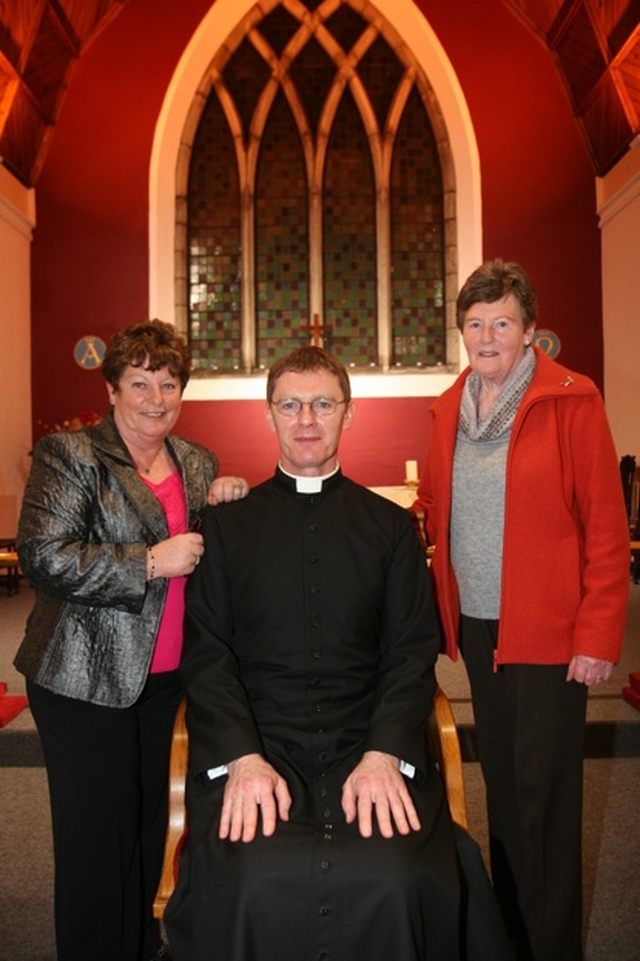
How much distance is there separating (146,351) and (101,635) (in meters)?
0.82

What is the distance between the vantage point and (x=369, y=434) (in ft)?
35.8

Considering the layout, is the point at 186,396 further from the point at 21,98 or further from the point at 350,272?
the point at 21,98

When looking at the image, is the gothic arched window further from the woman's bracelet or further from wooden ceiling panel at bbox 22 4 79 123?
the woman's bracelet

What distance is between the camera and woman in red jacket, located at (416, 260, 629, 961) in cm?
233

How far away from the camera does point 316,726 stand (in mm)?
2227

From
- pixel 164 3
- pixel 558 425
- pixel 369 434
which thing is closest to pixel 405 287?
pixel 369 434

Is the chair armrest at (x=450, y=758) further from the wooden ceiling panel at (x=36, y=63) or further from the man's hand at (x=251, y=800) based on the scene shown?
the wooden ceiling panel at (x=36, y=63)

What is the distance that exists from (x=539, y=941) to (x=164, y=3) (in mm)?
11491

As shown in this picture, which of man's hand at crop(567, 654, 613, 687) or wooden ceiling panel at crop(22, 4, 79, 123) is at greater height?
wooden ceiling panel at crop(22, 4, 79, 123)

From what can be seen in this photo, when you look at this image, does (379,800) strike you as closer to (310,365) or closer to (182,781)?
(182,781)

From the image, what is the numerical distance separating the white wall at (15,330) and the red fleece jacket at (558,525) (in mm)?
8574

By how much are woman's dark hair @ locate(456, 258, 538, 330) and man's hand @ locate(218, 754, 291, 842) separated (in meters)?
1.38

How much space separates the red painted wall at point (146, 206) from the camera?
10688 millimetres

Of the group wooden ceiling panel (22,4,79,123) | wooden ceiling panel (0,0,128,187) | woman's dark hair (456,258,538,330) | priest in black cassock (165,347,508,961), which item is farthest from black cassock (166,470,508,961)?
wooden ceiling panel (22,4,79,123)
